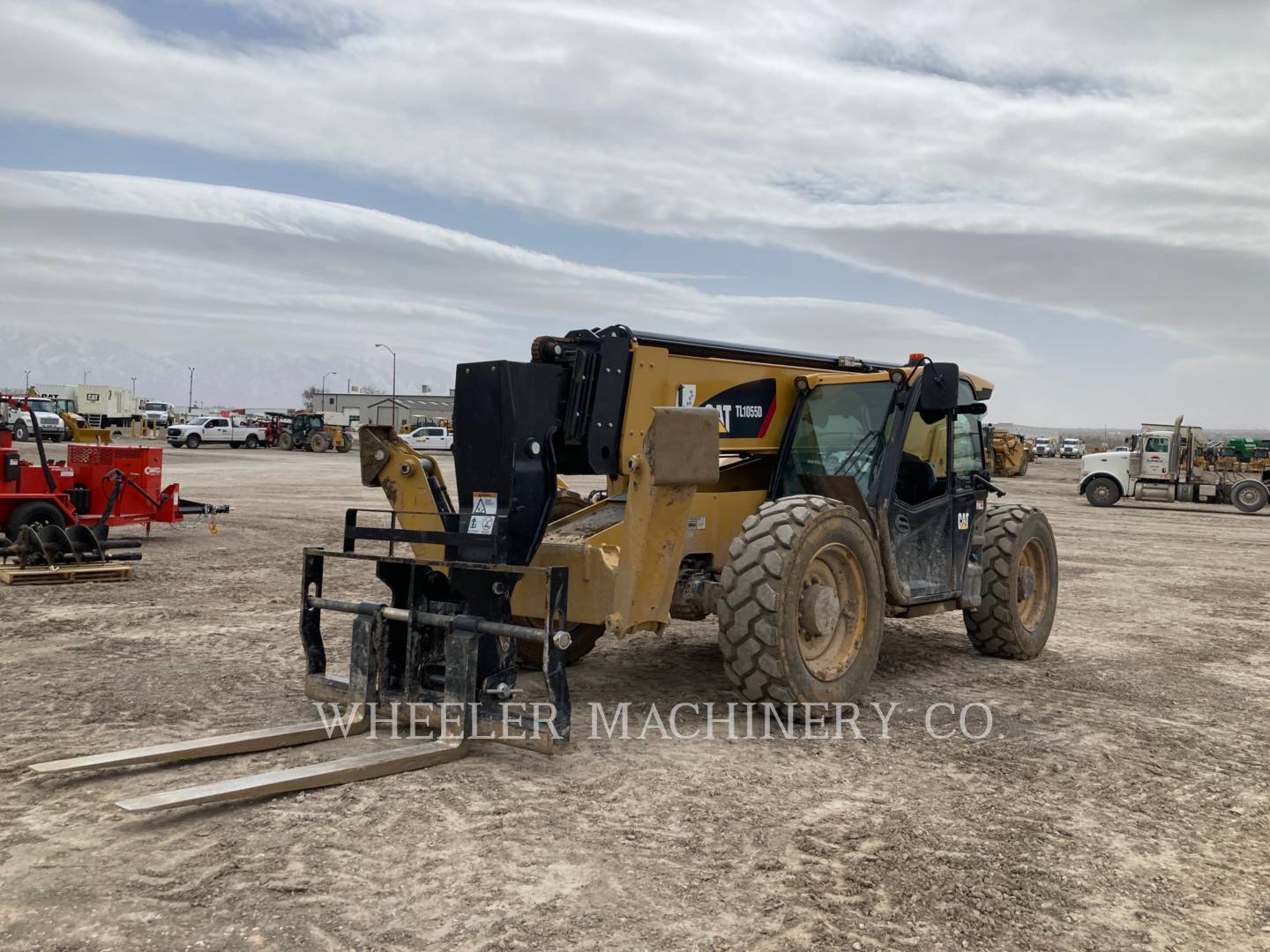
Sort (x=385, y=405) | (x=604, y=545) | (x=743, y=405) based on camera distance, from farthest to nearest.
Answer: (x=385, y=405)
(x=743, y=405)
(x=604, y=545)

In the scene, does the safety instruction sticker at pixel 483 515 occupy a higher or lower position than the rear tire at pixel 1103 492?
higher

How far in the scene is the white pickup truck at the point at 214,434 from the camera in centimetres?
5575

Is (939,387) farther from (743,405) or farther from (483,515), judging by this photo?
(483,515)

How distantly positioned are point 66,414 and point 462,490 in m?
50.1

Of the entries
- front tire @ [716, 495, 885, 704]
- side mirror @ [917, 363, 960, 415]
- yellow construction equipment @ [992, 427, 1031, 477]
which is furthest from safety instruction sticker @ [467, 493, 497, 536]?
yellow construction equipment @ [992, 427, 1031, 477]

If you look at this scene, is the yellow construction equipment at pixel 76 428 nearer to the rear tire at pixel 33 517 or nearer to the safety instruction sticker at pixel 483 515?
the rear tire at pixel 33 517

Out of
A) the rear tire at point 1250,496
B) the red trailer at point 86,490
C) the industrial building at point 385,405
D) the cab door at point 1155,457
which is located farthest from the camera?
the industrial building at point 385,405

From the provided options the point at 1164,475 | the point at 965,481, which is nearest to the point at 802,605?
the point at 965,481

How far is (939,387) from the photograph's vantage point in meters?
7.45

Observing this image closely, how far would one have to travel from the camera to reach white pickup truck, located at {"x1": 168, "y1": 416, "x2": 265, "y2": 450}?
5575cm

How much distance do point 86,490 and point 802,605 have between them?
36.9 ft

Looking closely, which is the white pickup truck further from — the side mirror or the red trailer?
the side mirror

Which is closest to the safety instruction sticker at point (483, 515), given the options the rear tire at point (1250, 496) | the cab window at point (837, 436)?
the cab window at point (837, 436)

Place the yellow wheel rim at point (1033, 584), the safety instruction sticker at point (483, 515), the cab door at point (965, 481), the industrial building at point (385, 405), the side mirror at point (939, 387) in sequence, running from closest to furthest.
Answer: the safety instruction sticker at point (483, 515), the side mirror at point (939, 387), the cab door at point (965, 481), the yellow wheel rim at point (1033, 584), the industrial building at point (385, 405)
